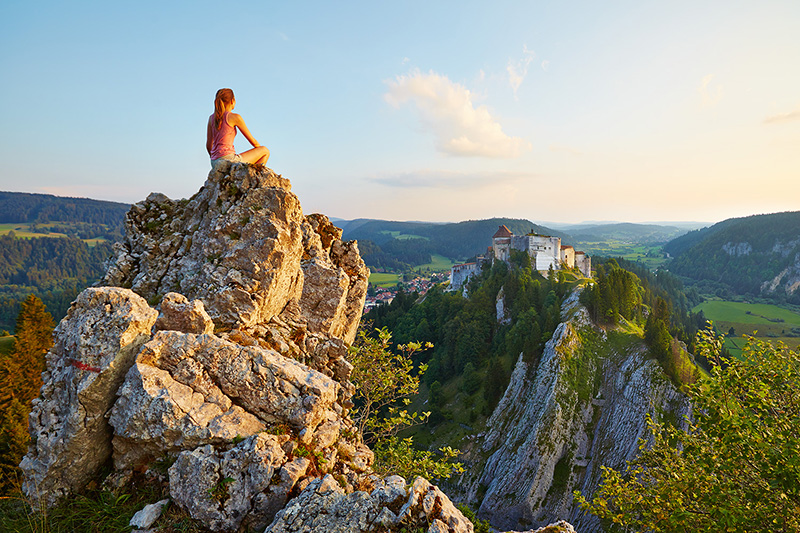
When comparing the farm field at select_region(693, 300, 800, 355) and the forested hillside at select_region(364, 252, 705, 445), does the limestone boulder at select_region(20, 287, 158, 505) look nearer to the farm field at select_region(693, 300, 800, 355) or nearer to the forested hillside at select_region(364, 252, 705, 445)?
the forested hillside at select_region(364, 252, 705, 445)

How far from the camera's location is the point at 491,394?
66.0 metres

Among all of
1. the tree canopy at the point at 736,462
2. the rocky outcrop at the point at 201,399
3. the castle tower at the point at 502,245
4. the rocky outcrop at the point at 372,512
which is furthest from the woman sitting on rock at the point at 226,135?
the castle tower at the point at 502,245

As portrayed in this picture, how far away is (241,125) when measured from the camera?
14.5 metres

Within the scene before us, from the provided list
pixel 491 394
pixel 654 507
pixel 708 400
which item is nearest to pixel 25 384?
pixel 654 507

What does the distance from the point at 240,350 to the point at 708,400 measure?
1625 cm

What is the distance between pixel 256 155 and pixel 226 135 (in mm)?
1337

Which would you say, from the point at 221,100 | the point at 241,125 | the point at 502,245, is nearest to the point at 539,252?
the point at 502,245

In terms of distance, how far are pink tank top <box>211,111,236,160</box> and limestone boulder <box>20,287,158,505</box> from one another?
23.9 feet

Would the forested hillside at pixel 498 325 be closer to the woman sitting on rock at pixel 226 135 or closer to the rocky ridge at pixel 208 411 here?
the woman sitting on rock at pixel 226 135

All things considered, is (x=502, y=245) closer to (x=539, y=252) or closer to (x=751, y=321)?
(x=539, y=252)

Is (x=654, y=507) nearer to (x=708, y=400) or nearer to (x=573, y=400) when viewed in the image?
(x=708, y=400)

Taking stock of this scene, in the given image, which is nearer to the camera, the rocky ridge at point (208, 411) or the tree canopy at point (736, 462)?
the rocky ridge at point (208, 411)

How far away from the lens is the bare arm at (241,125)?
14160 mm

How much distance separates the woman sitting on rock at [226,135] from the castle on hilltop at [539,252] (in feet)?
276
